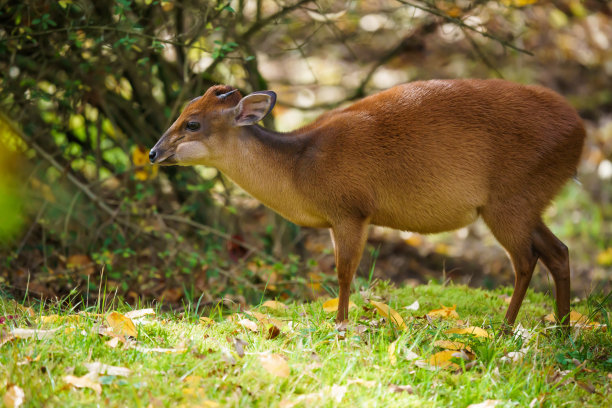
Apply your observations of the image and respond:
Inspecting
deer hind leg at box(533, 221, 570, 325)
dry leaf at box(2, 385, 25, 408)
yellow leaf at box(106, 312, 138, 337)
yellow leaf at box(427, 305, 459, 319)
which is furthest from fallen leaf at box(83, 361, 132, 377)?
deer hind leg at box(533, 221, 570, 325)

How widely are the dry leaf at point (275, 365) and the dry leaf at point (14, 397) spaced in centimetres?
113

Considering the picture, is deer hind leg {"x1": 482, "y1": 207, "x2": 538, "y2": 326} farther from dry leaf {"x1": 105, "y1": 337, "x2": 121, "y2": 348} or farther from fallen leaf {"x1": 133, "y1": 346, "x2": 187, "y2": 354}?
dry leaf {"x1": 105, "y1": 337, "x2": 121, "y2": 348}

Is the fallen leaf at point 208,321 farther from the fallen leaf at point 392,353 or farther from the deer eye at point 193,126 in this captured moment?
the deer eye at point 193,126


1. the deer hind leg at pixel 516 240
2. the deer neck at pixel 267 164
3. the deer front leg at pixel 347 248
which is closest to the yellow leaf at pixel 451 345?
the deer front leg at pixel 347 248

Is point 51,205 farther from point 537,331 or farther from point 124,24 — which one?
point 537,331

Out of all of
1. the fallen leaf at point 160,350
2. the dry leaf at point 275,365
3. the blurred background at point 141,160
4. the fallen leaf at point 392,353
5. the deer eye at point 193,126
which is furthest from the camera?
the blurred background at point 141,160

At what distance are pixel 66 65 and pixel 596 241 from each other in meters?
7.25

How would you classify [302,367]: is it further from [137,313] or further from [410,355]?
[137,313]

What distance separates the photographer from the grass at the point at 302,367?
127 inches

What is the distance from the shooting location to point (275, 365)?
11.4 feet

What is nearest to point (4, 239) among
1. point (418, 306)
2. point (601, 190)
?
point (418, 306)

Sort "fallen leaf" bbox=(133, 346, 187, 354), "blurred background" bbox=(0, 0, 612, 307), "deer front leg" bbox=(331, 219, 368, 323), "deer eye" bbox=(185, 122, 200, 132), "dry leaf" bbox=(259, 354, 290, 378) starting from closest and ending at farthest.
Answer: "dry leaf" bbox=(259, 354, 290, 378), "fallen leaf" bbox=(133, 346, 187, 354), "deer front leg" bbox=(331, 219, 368, 323), "deer eye" bbox=(185, 122, 200, 132), "blurred background" bbox=(0, 0, 612, 307)

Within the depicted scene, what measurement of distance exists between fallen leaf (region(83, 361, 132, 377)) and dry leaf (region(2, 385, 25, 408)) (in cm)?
34

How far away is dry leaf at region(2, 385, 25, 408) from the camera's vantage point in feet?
9.93
